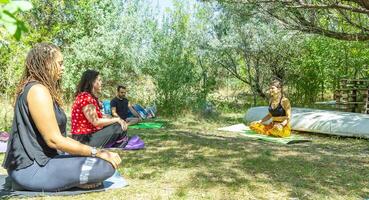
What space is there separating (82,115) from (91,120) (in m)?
0.17

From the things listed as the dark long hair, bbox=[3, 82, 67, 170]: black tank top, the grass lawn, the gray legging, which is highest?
the dark long hair

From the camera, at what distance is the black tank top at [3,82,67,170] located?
3260 mm

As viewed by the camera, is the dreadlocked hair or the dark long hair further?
the dark long hair

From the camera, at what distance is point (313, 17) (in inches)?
334

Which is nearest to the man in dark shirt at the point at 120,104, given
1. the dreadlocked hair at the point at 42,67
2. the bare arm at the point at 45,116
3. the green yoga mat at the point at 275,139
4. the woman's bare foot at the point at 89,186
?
the green yoga mat at the point at 275,139

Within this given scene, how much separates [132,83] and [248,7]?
5118mm

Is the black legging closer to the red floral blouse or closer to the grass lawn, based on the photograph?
the red floral blouse

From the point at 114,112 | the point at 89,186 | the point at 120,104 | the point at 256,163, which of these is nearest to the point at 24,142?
the point at 89,186

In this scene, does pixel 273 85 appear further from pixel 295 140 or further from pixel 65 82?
pixel 65 82

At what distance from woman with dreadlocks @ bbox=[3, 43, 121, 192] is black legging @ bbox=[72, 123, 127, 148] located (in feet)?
6.61

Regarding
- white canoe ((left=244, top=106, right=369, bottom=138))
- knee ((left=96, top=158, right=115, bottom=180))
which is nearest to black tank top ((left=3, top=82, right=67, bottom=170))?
knee ((left=96, top=158, right=115, bottom=180))

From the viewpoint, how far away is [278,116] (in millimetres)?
8055

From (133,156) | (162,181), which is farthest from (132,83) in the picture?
(162,181)

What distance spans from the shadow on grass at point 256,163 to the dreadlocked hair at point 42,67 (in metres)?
1.56
